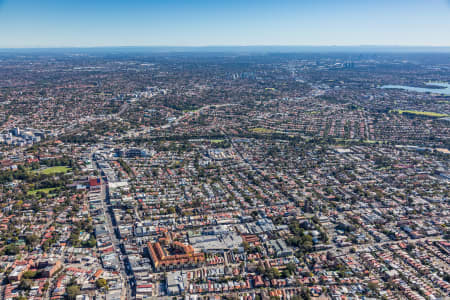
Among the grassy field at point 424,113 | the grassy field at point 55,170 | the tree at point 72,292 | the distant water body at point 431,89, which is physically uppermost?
the distant water body at point 431,89

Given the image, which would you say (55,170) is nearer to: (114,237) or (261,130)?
(114,237)

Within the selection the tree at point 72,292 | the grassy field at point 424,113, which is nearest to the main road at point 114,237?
the tree at point 72,292

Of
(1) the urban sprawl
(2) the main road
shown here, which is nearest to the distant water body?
(1) the urban sprawl

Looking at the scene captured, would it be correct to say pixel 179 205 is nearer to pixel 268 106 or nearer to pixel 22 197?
pixel 22 197

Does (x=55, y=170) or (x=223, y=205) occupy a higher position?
(x=55, y=170)

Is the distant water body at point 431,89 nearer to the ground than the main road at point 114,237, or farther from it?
farther from it

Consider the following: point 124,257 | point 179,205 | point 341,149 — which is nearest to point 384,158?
point 341,149

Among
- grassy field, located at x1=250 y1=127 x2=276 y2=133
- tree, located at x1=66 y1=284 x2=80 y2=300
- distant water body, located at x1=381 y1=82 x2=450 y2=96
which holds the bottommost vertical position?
tree, located at x1=66 y1=284 x2=80 y2=300

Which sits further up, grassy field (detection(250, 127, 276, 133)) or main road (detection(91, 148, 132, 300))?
grassy field (detection(250, 127, 276, 133))

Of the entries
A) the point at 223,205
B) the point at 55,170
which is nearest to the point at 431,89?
the point at 223,205

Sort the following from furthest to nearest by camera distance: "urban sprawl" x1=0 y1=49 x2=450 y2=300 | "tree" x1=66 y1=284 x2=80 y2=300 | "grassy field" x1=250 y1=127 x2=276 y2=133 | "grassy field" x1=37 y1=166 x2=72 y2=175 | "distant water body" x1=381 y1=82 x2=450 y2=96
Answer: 1. "distant water body" x1=381 y1=82 x2=450 y2=96
2. "grassy field" x1=250 y1=127 x2=276 y2=133
3. "grassy field" x1=37 y1=166 x2=72 y2=175
4. "urban sprawl" x1=0 y1=49 x2=450 y2=300
5. "tree" x1=66 y1=284 x2=80 y2=300

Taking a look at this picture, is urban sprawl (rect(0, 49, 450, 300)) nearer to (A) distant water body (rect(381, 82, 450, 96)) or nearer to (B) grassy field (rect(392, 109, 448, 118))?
(B) grassy field (rect(392, 109, 448, 118))

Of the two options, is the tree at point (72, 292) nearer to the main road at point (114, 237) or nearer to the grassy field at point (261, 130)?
the main road at point (114, 237)
